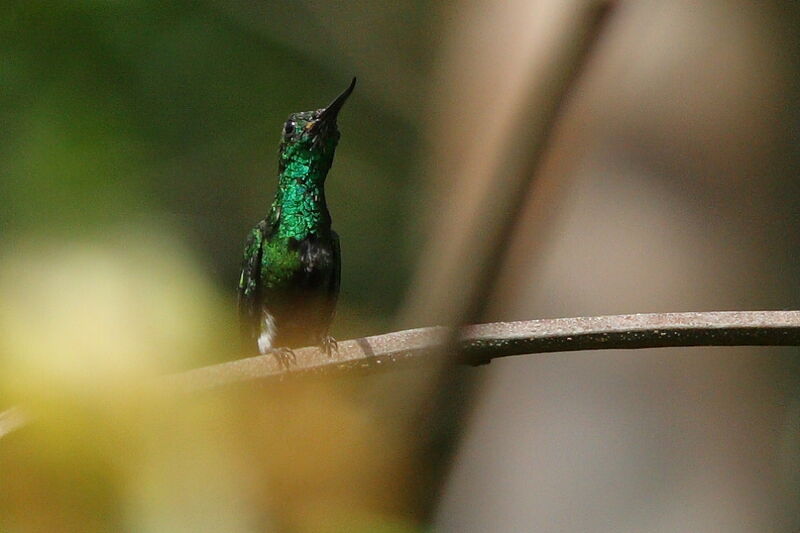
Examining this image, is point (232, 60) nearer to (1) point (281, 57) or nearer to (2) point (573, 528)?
(1) point (281, 57)

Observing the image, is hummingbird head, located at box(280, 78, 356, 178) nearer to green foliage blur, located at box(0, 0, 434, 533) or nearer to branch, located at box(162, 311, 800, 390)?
green foliage blur, located at box(0, 0, 434, 533)

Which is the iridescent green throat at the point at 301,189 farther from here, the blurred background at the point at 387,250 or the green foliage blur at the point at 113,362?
the green foliage blur at the point at 113,362

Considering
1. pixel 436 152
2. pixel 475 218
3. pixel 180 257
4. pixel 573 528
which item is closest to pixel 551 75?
pixel 475 218

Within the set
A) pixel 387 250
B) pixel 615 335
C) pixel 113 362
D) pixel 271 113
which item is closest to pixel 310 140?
pixel 615 335

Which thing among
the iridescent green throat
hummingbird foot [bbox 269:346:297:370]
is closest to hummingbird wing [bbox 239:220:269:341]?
the iridescent green throat

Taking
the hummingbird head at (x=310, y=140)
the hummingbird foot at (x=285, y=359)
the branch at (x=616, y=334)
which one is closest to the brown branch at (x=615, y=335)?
the branch at (x=616, y=334)

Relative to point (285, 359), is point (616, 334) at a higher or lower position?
lower

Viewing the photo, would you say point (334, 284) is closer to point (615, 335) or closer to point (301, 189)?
point (301, 189)
